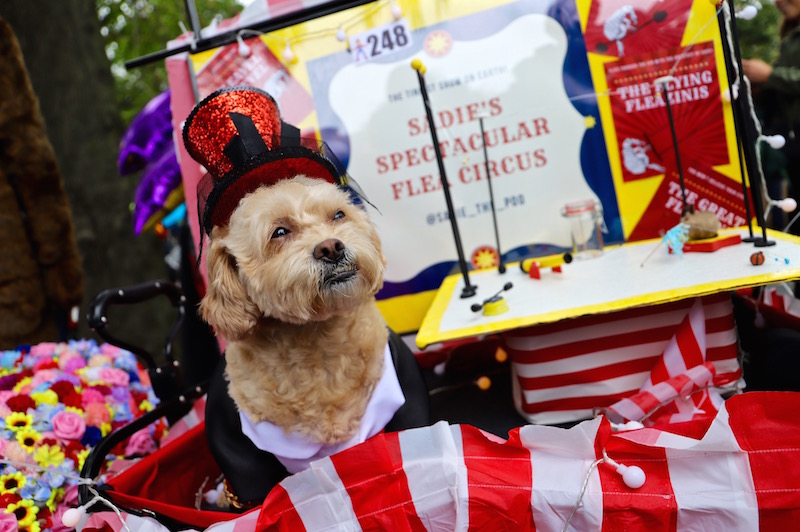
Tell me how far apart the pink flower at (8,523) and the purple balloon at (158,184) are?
6.24 feet

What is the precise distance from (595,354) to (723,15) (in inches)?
49.6

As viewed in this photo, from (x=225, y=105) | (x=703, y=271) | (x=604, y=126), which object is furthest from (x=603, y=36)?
(x=225, y=105)

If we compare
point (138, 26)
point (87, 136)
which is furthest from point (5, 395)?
point (138, 26)

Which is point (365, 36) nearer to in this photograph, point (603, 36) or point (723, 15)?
point (603, 36)

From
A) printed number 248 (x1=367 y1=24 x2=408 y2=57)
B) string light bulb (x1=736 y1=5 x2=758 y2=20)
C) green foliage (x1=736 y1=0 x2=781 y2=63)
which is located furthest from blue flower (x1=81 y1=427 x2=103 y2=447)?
green foliage (x1=736 y1=0 x2=781 y2=63)

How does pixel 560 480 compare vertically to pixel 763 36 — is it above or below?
below

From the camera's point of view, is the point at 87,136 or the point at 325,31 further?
the point at 87,136

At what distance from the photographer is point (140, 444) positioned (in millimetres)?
2365

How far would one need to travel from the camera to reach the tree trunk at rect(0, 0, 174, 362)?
5.76 m

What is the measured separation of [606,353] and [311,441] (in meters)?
1.03

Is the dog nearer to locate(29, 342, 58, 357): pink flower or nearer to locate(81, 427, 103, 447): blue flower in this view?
locate(81, 427, 103, 447): blue flower

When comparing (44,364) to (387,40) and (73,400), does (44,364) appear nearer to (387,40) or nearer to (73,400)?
(73,400)

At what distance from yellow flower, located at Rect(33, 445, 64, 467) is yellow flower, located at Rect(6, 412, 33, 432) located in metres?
0.10

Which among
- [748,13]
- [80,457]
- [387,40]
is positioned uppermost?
[387,40]
